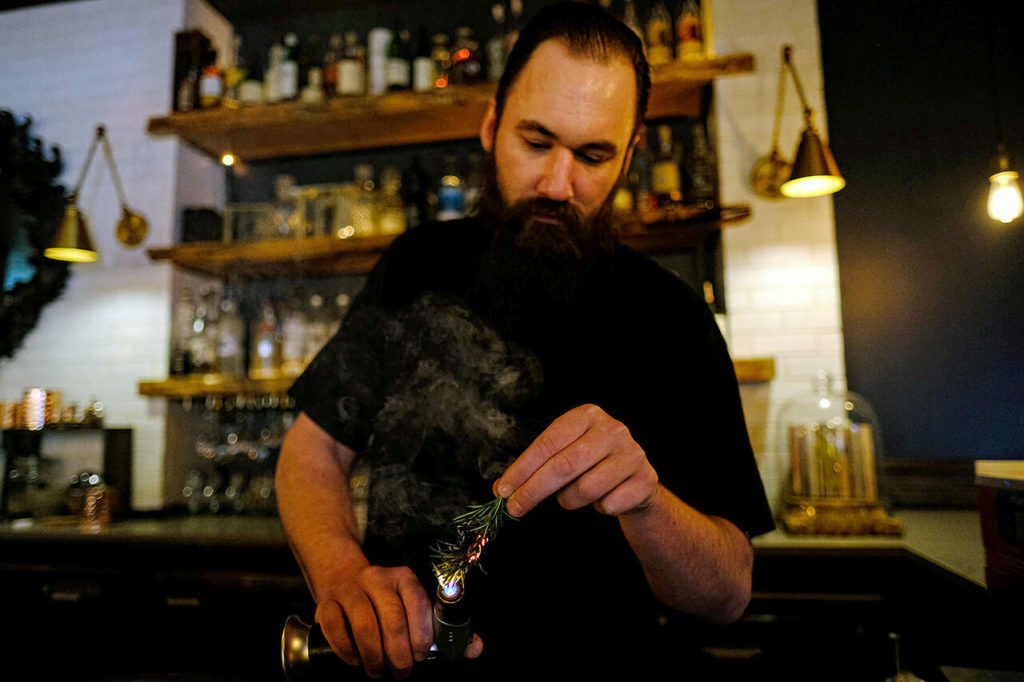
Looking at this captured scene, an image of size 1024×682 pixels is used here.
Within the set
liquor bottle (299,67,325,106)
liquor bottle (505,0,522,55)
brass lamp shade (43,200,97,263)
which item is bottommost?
brass lamp shade (43,200,97,263)

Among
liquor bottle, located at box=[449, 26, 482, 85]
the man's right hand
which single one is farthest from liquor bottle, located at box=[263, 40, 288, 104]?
the man's right hand

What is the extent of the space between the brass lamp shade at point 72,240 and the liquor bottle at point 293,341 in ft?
2.93

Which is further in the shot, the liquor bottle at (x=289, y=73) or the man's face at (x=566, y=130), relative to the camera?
the liquor bottle at (x=289, y=73)

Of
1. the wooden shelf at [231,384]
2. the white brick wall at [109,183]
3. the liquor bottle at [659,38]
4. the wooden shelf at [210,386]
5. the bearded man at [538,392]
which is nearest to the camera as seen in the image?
the bearded man at [538,392]

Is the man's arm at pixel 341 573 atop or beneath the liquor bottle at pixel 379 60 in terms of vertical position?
beneath

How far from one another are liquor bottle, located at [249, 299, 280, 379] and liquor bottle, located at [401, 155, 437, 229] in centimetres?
81

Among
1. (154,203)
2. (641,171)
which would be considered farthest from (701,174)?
(154,203)

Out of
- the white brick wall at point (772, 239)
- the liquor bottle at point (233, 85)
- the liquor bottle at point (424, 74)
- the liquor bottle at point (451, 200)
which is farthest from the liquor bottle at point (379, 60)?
the white brick wall at point (772, 239)

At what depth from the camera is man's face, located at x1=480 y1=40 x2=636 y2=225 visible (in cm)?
119

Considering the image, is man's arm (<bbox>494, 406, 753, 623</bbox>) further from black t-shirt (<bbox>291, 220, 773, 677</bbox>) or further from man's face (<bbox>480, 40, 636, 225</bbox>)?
man's face (<bbox>480, 40, 636, 225</bbox>)

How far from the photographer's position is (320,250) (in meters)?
2.69

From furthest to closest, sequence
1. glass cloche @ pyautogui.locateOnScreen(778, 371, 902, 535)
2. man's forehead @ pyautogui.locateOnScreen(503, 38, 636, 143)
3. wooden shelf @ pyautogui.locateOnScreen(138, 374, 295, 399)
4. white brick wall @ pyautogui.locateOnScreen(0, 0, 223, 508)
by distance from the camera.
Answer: white brick wall @ pyautogui.locateOnScreen(0, 0, 223, 508) → wooden shelf @ pyautogui.locateOnScreen(138, 374, 295, 399) → glass cloche @ pyautogui.locateOnScreen(778, 371, 902, 535) → man's forehead @ pyautogui.locateOnScreen(503, 38, 636, 143)

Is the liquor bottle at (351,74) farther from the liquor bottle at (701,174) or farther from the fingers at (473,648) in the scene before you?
the fingers at (473,648)

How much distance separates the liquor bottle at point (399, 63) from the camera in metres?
2.72
